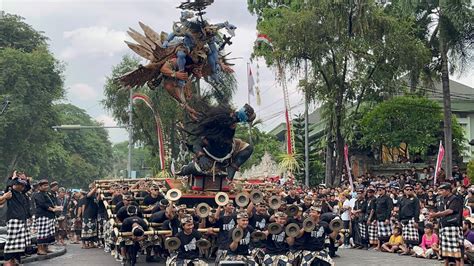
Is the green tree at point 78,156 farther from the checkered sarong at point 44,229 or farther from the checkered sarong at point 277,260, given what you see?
the checkered sarong at point 277,260

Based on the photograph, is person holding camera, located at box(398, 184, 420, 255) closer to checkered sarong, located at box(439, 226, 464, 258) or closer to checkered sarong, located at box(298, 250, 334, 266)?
checkered sarong, located at box(439, 226, 464, 258)

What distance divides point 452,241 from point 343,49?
56.1 feet

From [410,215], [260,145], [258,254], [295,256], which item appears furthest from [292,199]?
[260,145]

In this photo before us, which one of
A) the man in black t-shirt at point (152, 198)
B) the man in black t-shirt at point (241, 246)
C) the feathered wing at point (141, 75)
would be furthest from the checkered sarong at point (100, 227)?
the man in black t-shirt at point (241, 246)

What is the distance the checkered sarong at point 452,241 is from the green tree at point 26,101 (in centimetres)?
3172

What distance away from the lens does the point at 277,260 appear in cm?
1234

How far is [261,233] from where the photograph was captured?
41.0 feet

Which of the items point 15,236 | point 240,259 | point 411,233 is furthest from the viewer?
point 411,233

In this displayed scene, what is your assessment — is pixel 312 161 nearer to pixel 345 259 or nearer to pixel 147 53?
pixel 147 53

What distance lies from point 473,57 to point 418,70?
107 inches

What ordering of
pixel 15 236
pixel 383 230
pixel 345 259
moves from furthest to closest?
pixel 383 230 → pixel 345 259 → pixel 15 236

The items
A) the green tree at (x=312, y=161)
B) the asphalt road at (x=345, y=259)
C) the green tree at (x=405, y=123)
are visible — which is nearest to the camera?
the asphalt road at (x=345, y=259)

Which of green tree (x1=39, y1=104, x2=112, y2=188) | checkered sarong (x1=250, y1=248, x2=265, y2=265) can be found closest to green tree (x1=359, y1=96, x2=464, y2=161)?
checkered sarong (x1=250, y1=248, x2=265, y2=265)

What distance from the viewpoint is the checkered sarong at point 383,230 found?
18906mm
